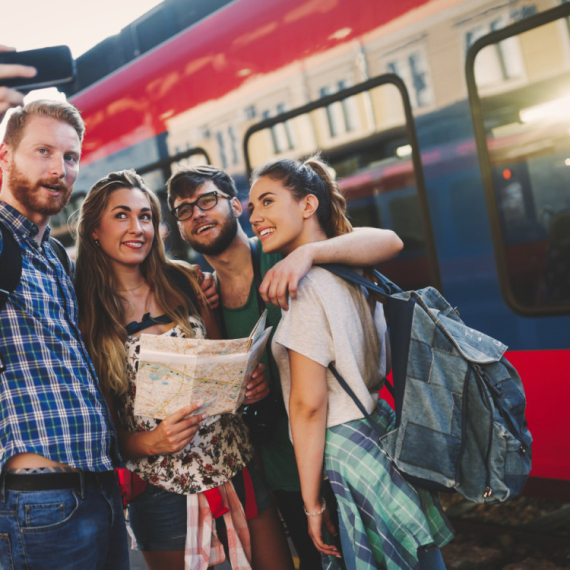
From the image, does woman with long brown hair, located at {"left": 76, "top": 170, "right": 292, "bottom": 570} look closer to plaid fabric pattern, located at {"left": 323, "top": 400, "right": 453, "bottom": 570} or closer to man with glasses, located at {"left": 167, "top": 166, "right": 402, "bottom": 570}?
man with glasses, located at {"left": 167, "top": 166, "right": 402, "bottom": 570}

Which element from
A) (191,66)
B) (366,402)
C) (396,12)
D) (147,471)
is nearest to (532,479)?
(366,402)

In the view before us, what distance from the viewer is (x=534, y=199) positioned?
2.44m

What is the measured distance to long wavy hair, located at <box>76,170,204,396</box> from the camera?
72.1 inches

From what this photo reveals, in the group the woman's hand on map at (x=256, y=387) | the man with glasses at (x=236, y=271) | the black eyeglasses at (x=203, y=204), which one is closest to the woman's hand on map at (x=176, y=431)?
the woman's hand on map at (x=256, y=387)

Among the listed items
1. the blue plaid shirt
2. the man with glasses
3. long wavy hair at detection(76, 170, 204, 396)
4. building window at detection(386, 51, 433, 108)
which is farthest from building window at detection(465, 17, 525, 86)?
the blue plaid shirt

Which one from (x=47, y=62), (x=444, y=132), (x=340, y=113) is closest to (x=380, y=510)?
(x=444, y=132)

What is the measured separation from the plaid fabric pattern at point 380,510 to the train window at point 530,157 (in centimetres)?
129

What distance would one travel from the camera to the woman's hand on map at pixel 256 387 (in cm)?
187

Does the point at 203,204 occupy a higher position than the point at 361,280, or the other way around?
the point at 203,204

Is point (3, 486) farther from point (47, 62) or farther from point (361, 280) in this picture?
point (47, 62)

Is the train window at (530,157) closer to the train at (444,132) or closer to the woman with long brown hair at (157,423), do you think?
the train at (444,132)

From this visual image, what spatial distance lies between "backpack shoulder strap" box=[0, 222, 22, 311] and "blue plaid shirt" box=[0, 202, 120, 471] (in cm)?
2

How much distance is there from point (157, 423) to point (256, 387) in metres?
0.35

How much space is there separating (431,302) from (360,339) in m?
0.23
